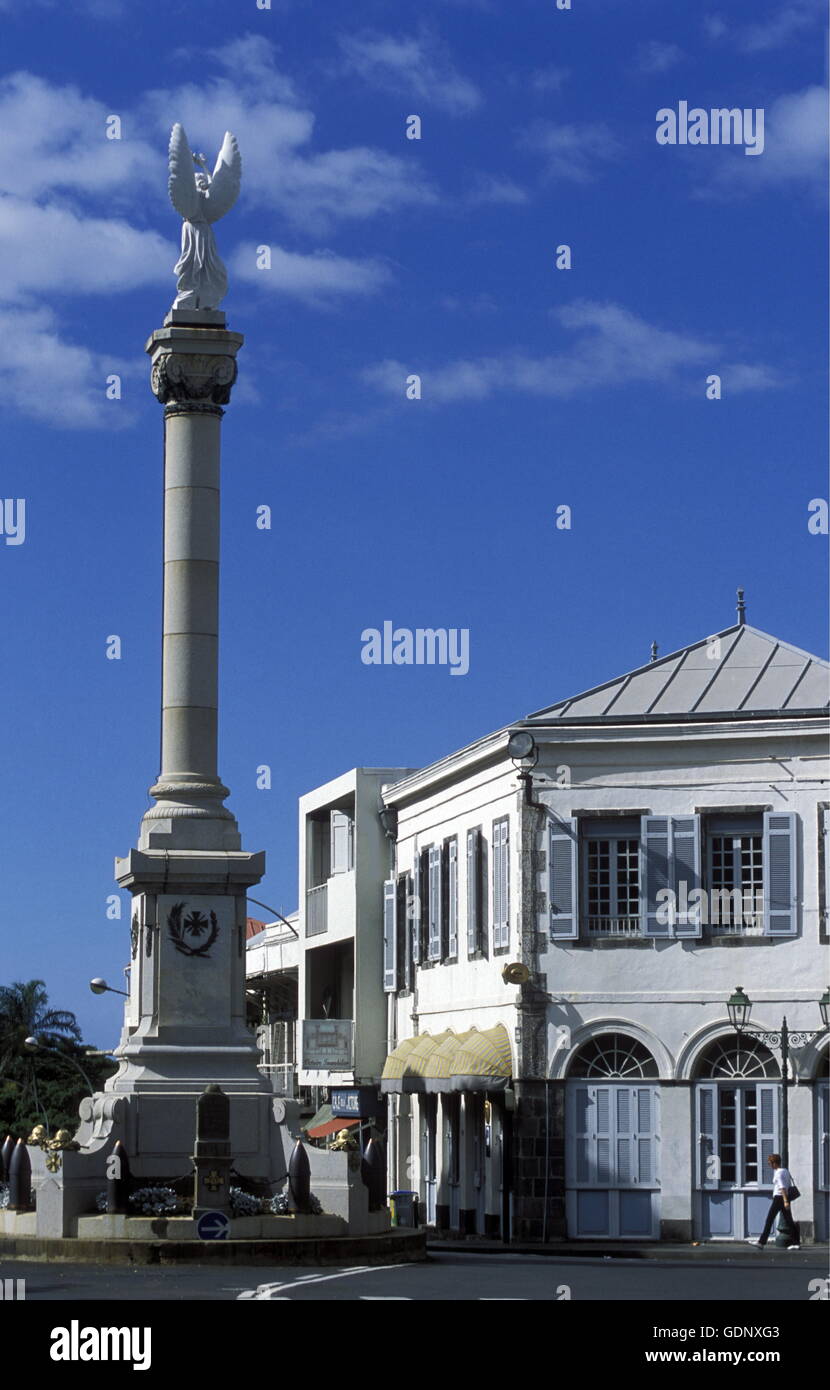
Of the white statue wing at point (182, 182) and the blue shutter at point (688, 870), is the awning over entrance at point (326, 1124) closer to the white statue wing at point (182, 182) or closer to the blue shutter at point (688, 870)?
the blue shutter at point (688, 870)

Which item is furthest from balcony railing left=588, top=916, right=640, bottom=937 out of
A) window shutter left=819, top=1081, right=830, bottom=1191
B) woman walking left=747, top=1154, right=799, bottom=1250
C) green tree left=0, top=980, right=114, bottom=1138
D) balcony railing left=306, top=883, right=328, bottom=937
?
green tree left=0, top=980, right=114, bottom=1138

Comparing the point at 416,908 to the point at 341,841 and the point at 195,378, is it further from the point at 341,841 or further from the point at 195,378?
the point at 195,378

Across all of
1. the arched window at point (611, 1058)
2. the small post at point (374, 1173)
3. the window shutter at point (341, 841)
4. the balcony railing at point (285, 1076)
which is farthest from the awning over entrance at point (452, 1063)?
the balcony railing at point (285, 1076)

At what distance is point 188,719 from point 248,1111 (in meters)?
5.25

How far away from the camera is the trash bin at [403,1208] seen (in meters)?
41.1

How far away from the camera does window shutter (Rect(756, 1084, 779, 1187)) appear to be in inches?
1516

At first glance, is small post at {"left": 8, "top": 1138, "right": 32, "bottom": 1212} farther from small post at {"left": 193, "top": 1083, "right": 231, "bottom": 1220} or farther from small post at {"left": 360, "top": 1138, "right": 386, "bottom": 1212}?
small post at {"left": 360, "top": 1138, "right": 386, "bottom": 1212}

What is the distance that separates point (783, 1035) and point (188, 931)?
10.0 metres

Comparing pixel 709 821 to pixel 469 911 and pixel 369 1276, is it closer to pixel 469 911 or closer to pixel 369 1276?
pixel 469 911

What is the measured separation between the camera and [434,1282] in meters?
26.8

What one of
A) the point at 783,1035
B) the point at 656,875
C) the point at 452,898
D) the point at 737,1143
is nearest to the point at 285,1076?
the point at 452,898

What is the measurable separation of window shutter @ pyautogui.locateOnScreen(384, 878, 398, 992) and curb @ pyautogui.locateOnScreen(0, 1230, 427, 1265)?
59.3 ft
